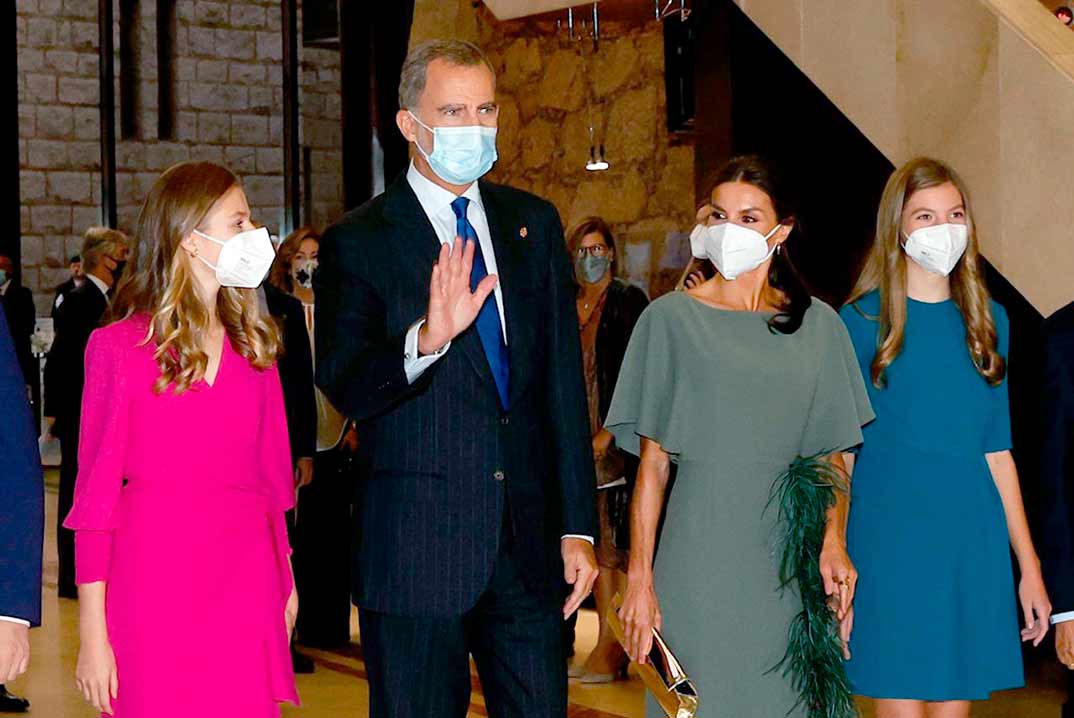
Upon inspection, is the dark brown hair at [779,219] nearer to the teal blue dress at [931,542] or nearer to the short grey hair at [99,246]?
the teal blue dress at [931,542]

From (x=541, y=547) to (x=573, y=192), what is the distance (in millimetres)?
5398

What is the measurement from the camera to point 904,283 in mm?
3518

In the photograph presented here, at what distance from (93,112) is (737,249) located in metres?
12.2

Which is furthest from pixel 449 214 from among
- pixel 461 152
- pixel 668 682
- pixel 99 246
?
pixel 99 246

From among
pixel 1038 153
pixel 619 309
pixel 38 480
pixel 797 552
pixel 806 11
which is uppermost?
pixel 806 11

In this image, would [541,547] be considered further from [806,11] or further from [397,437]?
[806,11]

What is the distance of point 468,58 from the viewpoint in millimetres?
2764

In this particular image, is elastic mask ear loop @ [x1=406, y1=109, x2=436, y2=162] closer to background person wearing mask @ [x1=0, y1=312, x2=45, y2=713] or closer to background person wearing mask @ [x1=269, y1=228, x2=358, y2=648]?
background person wearing mask @ [x1=0, y1=312, x2=45, y2=713]

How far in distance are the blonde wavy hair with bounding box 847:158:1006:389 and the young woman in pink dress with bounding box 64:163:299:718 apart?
4.36ft

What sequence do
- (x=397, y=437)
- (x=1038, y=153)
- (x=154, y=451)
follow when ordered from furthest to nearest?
1. (x=1038, y=153)
2. (x=154, y=451)
3. (x=397, y=437)

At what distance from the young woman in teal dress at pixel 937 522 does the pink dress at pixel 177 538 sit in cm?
127

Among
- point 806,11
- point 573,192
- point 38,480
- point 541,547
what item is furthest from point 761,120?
point 38,480

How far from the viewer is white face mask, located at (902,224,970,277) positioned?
346cm

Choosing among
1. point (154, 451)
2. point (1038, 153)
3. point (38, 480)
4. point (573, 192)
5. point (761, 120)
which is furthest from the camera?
point (573, 192)
